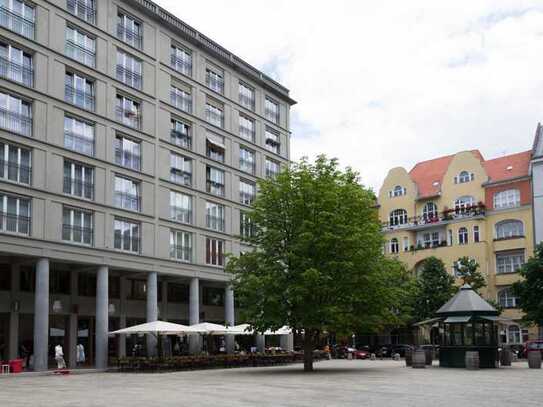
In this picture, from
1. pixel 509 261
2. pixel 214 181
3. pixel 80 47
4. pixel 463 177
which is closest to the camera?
pixel 80 47

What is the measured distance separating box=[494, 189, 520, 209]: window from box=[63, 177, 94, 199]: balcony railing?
43.3 metres

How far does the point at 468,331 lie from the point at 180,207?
23.5 m

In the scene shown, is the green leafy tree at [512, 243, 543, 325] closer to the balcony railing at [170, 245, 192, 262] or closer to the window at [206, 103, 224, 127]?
the balcony railing at [170, 245, 192, 262]

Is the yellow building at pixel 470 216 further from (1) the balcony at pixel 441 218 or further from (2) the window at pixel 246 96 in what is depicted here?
(2) the window at pixel 246 96

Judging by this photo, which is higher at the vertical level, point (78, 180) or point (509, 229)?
point (78, 180)

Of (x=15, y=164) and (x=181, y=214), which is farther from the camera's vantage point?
(x=181, y=214)

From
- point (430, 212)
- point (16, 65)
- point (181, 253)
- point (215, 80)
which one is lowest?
point (181, 253)

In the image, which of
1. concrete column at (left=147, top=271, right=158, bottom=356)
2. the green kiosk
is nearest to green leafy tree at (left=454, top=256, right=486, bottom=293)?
the green kiosk

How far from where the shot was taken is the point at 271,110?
6781 cm

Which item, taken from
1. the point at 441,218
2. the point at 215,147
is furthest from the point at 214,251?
the point at 441,218

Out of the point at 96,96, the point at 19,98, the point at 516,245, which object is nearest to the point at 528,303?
the point at 516,245

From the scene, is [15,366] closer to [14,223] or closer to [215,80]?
[14,223]

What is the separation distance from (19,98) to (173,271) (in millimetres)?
16885

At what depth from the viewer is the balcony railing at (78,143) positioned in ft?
147
